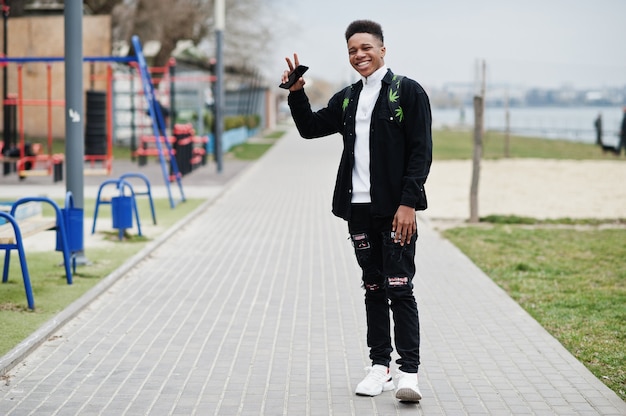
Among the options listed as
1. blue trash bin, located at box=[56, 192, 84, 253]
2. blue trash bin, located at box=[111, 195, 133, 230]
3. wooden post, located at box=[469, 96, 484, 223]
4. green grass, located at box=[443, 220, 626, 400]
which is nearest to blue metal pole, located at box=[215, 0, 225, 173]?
wooden post, located at box=[469, 96, 484, 223]

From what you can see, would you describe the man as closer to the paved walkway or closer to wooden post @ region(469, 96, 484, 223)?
the paved walkway

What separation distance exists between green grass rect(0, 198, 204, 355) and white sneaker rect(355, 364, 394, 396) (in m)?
Answer: 2.31

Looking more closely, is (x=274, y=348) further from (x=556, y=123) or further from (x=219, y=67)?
(x=556, y=123)

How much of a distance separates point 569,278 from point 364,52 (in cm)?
515

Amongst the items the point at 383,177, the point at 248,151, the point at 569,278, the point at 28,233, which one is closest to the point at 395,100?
the point at 383,177

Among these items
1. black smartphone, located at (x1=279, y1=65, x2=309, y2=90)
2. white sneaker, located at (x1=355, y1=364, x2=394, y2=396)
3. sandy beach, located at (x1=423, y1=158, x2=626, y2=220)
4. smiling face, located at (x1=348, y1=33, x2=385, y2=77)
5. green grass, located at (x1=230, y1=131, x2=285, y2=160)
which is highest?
smiling face, located at (x1=348, y1=33, x2=385, y2=77)

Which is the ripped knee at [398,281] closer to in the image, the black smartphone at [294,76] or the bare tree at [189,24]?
the black smartphone at [294,76]

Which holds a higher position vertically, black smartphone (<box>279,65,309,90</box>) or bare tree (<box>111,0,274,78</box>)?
bare tree (<box>111,0,274,78</box>)

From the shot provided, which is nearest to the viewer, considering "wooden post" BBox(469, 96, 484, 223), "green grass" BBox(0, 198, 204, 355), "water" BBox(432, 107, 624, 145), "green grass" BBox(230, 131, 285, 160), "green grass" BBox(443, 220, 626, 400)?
"green grass" BBox(443, 220, 626, 400)

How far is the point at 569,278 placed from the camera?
9.91m

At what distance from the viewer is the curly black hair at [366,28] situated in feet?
17.9

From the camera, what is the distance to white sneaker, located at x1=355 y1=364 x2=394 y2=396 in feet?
18.3

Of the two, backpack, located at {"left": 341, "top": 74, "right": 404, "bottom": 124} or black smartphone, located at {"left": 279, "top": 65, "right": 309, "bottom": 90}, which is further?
black smartphone, located at {"left": 279, "top": 65, "right": 309, "bottom": 90}

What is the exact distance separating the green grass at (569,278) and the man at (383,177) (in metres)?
1.26
